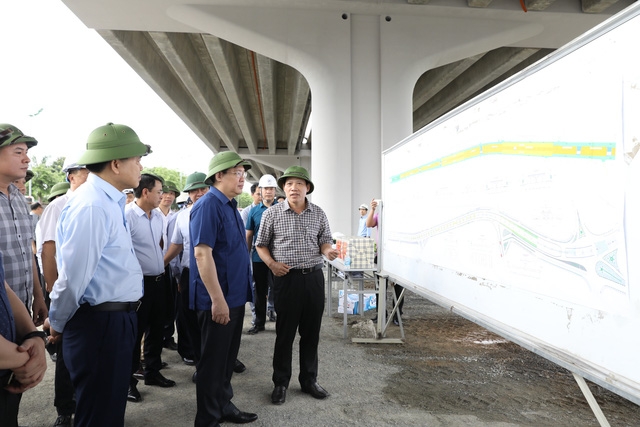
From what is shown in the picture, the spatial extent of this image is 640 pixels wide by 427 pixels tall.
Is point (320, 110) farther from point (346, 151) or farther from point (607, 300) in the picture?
point (607, 300)

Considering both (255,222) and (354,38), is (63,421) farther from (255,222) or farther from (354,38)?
(354,38)

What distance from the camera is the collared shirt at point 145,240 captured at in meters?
3.55

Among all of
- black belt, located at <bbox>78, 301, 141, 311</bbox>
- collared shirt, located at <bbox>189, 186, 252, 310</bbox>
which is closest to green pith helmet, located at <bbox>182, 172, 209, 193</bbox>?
collared shirt, located at <bbox>189, 186, 252, 310</bbox>

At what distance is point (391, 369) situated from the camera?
4.30 m

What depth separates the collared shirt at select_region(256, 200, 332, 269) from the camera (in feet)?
11.5

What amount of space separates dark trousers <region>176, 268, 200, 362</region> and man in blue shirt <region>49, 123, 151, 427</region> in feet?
6.00

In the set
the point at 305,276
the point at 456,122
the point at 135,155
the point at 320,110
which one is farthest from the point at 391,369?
the point at 320,110

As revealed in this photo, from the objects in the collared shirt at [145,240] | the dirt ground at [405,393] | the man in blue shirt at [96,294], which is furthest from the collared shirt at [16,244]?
the dirt ground at [405,393]

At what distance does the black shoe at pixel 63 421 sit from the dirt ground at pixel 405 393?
170 millimetres

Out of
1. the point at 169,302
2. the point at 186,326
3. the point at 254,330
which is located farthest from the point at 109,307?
the point at 254,330

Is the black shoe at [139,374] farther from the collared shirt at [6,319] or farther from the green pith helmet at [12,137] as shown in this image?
the collared shirt at [6,319]

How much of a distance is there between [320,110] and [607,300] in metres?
8.47

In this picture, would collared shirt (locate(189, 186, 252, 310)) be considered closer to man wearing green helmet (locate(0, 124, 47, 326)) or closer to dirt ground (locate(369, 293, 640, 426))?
man wearing green helmet (locate(0, 124, 47, 326))

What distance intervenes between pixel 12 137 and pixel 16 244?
66 cm
